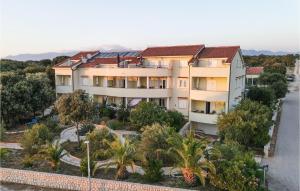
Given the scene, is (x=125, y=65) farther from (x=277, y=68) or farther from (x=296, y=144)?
(x=277, y=68)

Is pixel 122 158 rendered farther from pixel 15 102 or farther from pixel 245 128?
pixel 15 102

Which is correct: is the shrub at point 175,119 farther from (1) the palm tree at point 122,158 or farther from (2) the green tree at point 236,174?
(2) the green tree at point 236,174

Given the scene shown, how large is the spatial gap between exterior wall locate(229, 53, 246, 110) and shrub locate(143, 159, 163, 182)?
63.6 ft

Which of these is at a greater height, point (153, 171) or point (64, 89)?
point (64, 89)

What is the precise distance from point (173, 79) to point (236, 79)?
28.3ft

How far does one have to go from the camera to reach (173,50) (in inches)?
1690

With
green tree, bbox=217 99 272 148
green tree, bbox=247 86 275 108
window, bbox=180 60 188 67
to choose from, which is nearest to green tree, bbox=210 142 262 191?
green tree, bbox=217 99 272 148

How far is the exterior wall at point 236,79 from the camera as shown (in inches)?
1476

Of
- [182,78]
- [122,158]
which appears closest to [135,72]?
[182,78]

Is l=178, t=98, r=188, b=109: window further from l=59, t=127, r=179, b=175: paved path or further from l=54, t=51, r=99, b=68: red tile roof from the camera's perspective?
l=54, t=51, r=99, b=68: red tile roof

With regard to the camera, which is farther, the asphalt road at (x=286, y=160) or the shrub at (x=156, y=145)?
the shrub at (x=156, y=145)

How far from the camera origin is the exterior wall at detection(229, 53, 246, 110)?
37500mm

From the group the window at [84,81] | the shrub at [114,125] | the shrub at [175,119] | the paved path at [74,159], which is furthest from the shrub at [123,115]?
the window at [84,81]

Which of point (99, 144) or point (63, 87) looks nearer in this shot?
point (99, 144)
